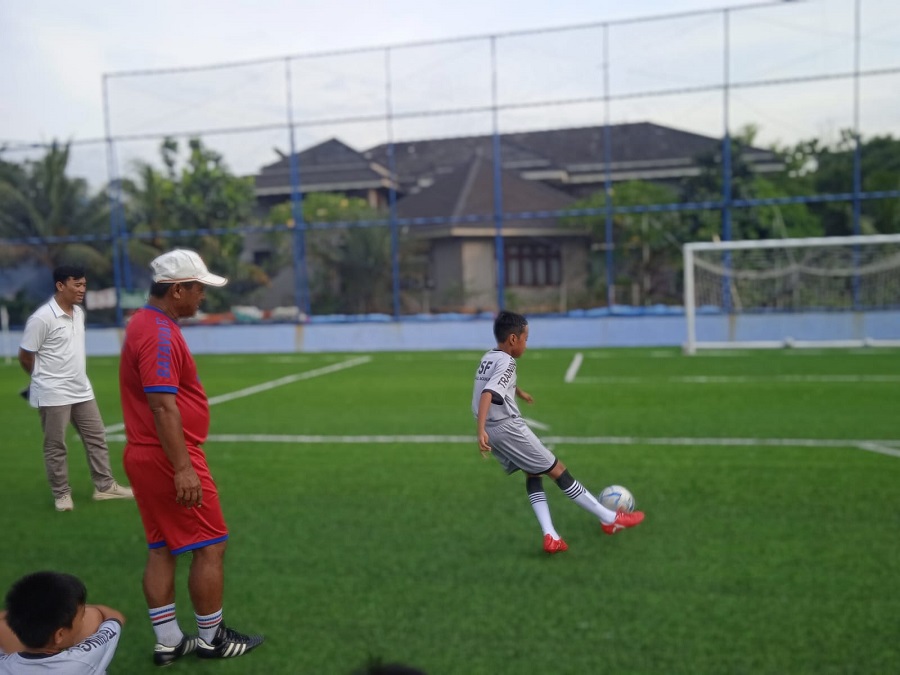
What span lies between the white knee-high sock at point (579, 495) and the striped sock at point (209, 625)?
2.65 m

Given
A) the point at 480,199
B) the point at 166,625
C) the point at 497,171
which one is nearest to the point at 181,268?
the point at 166,625

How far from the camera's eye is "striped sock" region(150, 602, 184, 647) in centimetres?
464

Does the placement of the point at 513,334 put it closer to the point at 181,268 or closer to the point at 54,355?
the point at 54,355

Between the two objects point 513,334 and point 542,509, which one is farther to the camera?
point 542,509

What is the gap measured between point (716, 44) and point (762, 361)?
12659 mm

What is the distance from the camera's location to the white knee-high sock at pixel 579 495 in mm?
2129

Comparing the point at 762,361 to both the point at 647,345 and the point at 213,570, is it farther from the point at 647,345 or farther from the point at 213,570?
the point at 213,570

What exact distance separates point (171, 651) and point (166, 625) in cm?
17

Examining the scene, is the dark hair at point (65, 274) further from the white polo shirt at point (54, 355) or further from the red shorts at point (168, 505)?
the red shorts at point (168, 505)

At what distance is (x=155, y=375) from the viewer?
127 inches

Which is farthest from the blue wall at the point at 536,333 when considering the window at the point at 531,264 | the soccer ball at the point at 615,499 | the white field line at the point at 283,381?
the soccer ball at the point at 615,499

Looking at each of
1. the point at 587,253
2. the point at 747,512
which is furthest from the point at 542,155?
the point at 747,512

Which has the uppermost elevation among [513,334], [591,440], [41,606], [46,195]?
[46,195]

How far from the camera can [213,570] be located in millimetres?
4371
